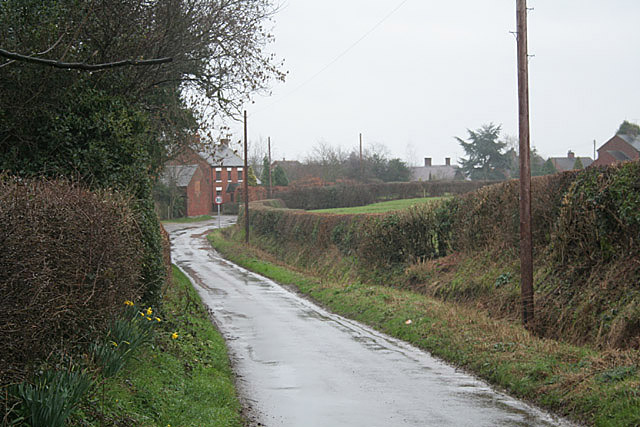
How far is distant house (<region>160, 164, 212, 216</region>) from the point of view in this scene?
80.1m

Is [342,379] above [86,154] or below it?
below

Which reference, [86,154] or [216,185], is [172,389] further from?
[216,185]

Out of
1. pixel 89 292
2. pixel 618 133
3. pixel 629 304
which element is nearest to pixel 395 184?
pixel 618 133

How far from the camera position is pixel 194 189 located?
270 feet

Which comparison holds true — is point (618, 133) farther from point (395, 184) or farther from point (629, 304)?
point (629, 304)

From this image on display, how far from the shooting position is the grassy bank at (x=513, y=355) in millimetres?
8312

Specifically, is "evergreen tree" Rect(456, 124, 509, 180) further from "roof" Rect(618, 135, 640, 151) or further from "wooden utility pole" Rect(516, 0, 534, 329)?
"wooden utility pole" Rect(516, 0, 534, 329)

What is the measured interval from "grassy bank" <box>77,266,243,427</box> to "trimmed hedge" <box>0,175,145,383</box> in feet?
2.51

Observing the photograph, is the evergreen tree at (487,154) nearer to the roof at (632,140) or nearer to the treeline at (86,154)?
the roof at (632,140)

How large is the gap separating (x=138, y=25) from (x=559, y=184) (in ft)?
33.9

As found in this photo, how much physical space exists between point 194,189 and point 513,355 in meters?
74.0

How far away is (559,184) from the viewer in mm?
15328

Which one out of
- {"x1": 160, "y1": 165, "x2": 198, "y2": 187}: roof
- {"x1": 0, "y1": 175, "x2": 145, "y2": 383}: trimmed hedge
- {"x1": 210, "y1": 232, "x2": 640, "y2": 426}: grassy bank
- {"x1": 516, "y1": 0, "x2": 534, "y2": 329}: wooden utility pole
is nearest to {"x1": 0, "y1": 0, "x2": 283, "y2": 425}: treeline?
{"x1": 0, "y1": 175, "x2": 145, "y2": 383}: trimmed hedge

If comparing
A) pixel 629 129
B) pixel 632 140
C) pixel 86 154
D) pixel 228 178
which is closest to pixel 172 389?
pixel 86 154
